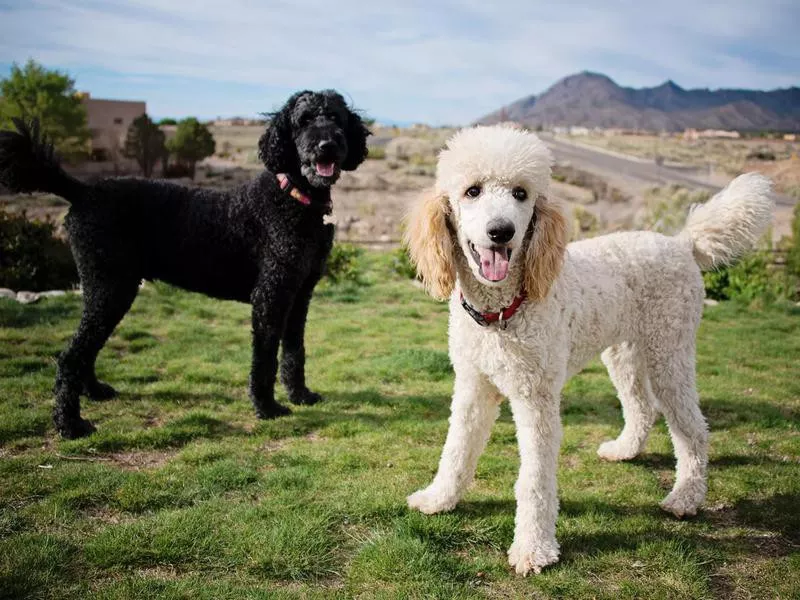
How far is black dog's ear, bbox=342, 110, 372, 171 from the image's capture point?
15.4 ft

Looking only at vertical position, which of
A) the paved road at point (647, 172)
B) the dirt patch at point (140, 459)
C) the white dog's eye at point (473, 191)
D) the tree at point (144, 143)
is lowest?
the dirt patch at point (140, 459)

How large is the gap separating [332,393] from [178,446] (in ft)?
4.84

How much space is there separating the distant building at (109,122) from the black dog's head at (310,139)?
14027 millimetres

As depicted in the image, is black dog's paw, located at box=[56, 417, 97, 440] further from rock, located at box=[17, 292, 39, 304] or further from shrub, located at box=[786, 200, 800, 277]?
shrub, located at box=[786, 200, 800, 277]

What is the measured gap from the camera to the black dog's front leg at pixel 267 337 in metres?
4.49

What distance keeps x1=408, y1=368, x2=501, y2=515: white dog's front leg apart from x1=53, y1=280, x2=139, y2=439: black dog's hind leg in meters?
2.66

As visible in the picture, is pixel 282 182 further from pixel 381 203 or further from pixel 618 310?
pixel 381 203

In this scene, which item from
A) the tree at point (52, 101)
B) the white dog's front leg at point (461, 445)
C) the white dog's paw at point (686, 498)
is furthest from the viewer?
the tree at point (52, 101)

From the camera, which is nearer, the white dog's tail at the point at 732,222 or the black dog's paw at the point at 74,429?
the white dog's tail at the point at 732,222

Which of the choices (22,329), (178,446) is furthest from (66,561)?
(22,329)

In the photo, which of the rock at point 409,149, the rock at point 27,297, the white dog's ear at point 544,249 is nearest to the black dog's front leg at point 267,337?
the white dog's ear at point 544,249

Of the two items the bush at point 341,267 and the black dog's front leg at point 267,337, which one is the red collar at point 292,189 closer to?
the black dog's front leg at point 267,337

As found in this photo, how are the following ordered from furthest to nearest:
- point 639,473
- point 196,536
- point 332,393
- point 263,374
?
point 332,393
point 263,374
point 639,473
point 196,536

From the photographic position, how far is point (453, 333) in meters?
3.19
